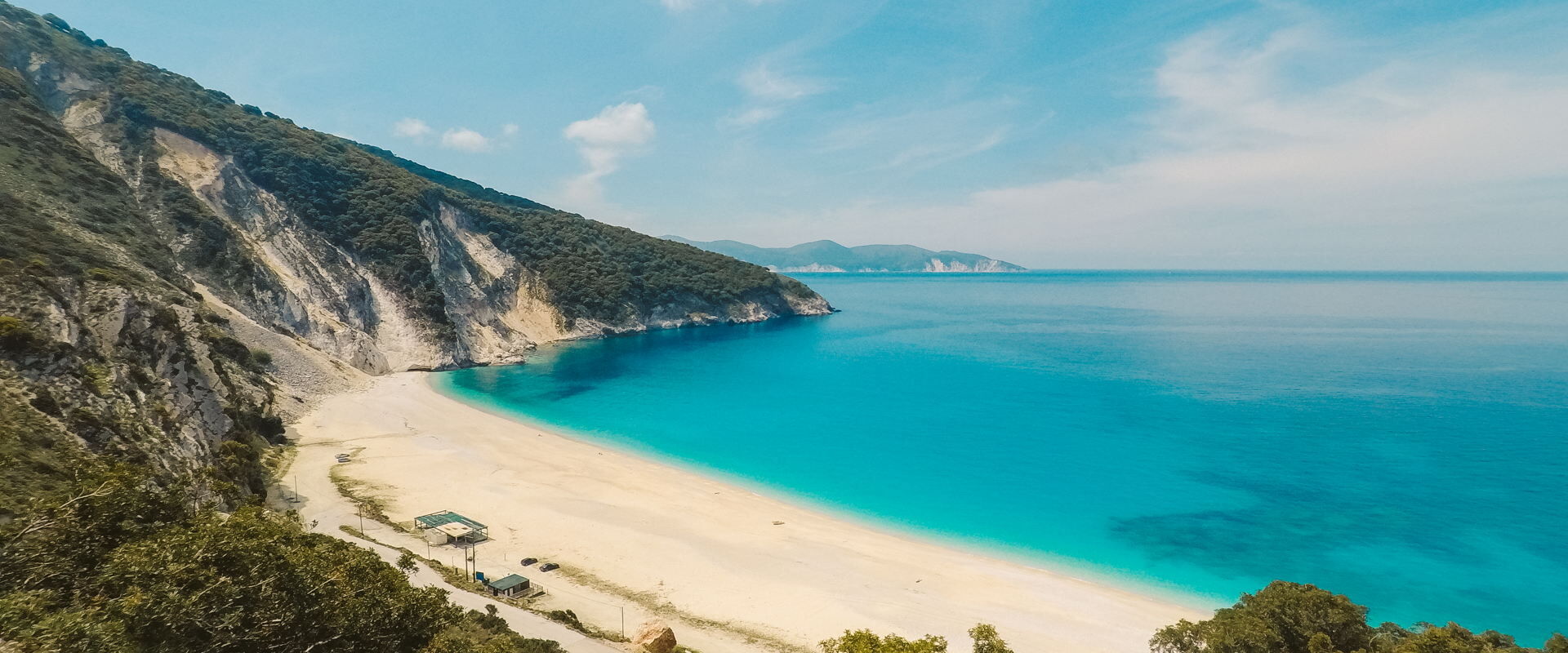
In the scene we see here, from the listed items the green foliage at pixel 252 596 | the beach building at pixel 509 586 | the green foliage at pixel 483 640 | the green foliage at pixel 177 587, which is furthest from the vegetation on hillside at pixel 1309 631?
the beach building at pixel 509 586

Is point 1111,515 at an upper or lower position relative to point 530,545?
upper

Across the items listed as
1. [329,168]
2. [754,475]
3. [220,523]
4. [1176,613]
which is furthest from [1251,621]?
[329,168]

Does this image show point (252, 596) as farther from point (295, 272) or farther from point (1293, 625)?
point (295, 272)

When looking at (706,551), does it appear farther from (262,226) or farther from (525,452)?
(262,226)

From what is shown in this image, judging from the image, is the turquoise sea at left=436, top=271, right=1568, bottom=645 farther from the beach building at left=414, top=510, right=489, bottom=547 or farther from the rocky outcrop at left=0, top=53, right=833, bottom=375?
the beach building at left=414, top=510, right=489, bottom=547

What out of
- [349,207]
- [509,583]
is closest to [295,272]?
[349,207]

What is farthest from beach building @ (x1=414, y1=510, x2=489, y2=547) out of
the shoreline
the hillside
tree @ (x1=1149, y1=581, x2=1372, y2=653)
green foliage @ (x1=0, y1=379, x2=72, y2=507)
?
tree @ (x1=1149, y1=581, x2=1372, y2=653)

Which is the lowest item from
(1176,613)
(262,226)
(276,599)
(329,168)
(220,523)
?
(1176,613)
